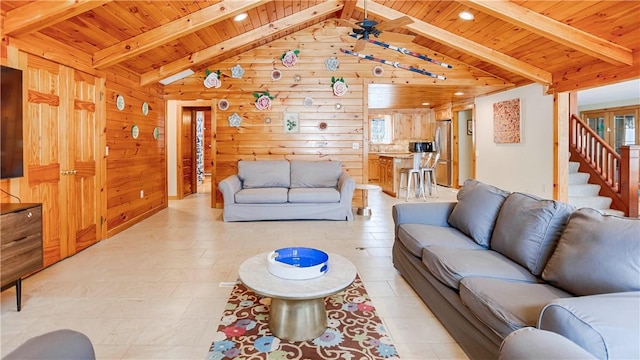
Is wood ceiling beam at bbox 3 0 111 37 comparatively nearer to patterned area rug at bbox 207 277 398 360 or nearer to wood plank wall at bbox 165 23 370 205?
patterned area rug at bbox 207 277 398 360

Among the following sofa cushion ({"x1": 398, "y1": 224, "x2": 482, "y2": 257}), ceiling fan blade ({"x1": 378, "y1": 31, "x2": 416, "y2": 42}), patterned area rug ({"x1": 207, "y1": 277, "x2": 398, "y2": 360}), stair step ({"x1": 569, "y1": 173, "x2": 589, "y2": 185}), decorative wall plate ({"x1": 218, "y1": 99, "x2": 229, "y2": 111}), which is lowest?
patterned area rug ({"x1": 207, "y1": 277, "x2": 398, "y2": 360})

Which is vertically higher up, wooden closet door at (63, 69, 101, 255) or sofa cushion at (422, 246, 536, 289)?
wooden closet door at (63, 69, 101, 255)

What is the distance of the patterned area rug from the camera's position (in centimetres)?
194

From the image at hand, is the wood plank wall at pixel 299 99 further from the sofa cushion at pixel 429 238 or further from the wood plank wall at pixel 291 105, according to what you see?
the sofa cushion at pixel 429 238

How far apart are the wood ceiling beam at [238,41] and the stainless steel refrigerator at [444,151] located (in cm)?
521

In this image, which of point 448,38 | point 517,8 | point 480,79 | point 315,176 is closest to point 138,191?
point 315,176

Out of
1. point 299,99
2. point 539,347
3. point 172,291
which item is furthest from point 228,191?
point 539,347

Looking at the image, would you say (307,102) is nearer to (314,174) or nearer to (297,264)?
(314,174)

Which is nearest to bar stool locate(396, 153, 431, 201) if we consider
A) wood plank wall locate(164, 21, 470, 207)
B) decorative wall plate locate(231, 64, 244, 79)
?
wood plank wall locate(164, 21, 470, 207)

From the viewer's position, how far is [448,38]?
5.50 meters

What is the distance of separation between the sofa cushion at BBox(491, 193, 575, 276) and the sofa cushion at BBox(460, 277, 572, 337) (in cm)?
21

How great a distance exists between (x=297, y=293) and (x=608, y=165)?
6183mm

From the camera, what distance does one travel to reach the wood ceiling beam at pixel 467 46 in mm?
5422

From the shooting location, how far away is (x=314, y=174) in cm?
595
